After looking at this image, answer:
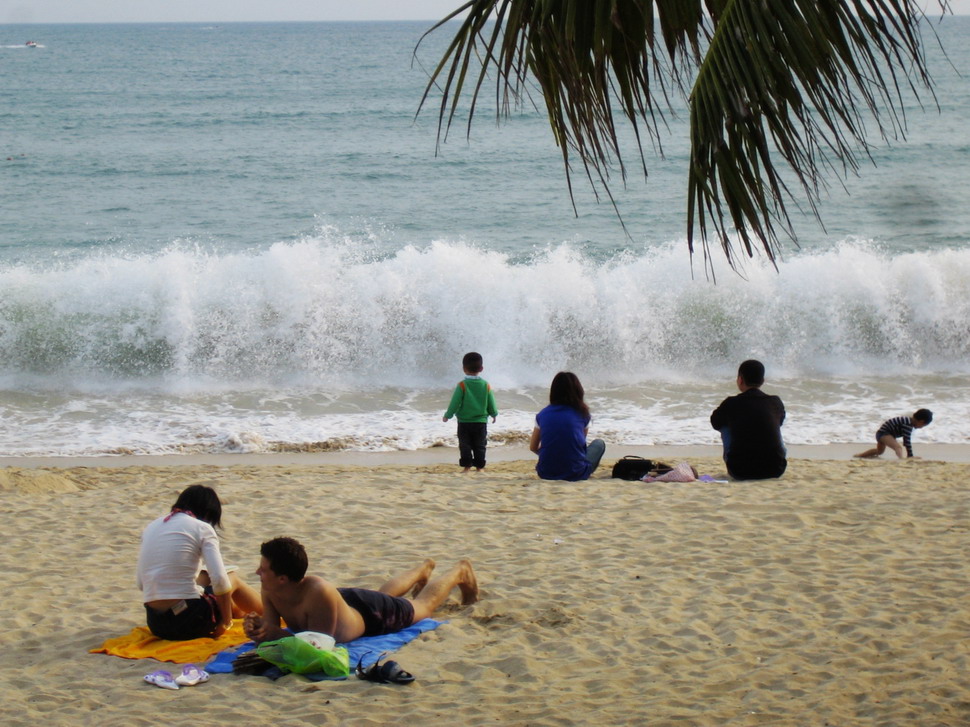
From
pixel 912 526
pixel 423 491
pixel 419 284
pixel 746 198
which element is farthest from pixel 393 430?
pixel 746 198

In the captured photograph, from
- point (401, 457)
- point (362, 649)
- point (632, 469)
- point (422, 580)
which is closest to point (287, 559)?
point (362, 649)

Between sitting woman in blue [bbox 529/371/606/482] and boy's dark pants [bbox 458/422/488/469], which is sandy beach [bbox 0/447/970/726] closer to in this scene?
sitting woman in blue [bbox 529/371/606/482]

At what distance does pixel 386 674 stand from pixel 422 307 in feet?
36.9

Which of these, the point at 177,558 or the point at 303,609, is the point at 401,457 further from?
the point at 303,609

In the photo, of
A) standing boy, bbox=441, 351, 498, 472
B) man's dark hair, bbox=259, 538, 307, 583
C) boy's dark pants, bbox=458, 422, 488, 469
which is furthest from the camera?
boy's dark pants, bbox=458, 422, 488, 469

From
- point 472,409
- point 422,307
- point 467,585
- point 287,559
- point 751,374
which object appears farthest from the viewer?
point 422,307

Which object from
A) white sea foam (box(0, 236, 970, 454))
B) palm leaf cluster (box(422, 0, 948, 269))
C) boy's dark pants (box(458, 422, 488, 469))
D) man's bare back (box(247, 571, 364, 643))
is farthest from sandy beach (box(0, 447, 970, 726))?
white sea foam (box(0, 236, 970, 454))

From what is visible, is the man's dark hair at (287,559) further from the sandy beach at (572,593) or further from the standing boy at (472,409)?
the standing boy at (472,409)

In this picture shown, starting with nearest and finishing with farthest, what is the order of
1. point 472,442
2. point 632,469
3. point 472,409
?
1. point 632,469
2. point 472,409
3. point 472,442

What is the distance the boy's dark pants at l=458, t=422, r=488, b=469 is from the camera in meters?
8.88

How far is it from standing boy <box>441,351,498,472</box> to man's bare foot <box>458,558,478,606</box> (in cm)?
308

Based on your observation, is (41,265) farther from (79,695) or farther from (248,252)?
(79,695)

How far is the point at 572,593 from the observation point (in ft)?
18.3

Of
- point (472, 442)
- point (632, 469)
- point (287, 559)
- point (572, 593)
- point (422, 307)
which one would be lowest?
point (572, 593)
